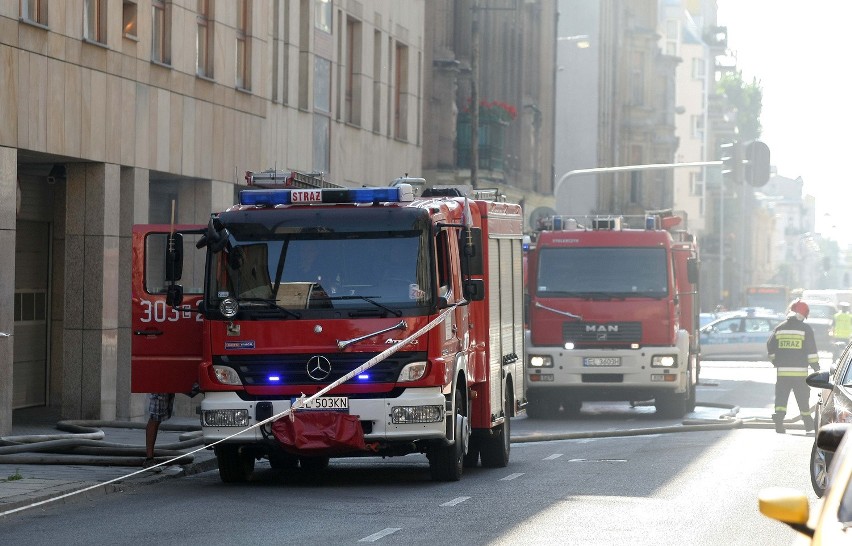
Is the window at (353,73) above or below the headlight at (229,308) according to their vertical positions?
above

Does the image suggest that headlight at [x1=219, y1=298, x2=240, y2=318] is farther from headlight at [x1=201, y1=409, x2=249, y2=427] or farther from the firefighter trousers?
the firefighter trousers

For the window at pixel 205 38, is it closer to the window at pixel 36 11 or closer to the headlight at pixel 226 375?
the window at pixel 36 11

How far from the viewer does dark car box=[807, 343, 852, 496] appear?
1309cm

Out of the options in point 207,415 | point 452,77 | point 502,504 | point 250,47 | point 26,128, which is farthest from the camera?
point 452,77

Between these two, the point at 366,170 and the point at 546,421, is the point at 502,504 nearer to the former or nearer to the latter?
the point at 546,421

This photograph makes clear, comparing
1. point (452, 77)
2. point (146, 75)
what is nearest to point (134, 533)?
point (146, 75)

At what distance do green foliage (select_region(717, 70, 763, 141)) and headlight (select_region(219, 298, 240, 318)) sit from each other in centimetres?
11596

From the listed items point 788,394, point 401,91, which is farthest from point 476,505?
point 401,91

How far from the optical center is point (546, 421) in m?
26.5

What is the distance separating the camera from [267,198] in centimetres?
1491

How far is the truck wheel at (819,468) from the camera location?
13609 mm

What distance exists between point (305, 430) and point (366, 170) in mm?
20969

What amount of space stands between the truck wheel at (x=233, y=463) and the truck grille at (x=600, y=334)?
36.0ft

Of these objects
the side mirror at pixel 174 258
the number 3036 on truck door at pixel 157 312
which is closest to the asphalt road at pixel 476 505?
the number 3036 on truck door at pixel 157 312
